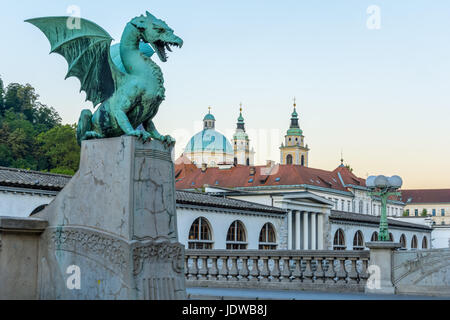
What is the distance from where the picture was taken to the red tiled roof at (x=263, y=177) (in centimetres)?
10844

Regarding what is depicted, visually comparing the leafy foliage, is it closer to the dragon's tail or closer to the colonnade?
the colonnade

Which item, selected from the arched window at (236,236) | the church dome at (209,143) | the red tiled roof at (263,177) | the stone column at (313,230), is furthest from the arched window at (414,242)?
the church dome at (209,143)

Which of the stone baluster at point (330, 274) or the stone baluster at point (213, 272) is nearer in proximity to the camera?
the stone baluster at point (330, 274)

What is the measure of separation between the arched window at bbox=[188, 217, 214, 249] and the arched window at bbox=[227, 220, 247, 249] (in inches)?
89.8

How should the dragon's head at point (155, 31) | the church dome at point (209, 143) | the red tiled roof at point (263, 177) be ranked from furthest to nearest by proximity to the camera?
1. the church dome at point (209, 143)
2. the red tiled roof at point (263, 177)
3. the dragon's head at point (155, 31)

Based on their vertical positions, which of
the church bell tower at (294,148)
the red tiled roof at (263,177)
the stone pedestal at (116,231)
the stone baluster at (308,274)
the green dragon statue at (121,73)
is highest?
the church bell tower at (294,148)

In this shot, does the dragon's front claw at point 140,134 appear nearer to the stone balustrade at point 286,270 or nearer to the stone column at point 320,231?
the stone balustrade at point 286,270

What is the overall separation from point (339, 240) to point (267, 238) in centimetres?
1392

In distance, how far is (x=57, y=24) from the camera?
34.8 feet

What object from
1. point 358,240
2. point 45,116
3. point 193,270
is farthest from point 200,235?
point 45,116

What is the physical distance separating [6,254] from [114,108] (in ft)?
8.19

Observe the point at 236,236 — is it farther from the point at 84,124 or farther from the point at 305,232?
the point at 84,124

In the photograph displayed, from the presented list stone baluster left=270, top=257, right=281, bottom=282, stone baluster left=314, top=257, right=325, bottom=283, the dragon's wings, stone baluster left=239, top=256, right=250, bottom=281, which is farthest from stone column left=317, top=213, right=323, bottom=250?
the dragon's wings

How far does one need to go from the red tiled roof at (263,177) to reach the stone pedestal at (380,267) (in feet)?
296
